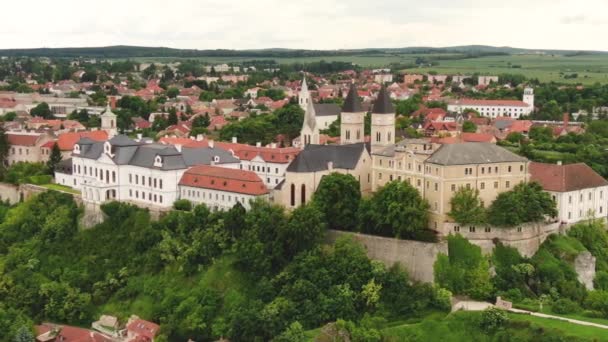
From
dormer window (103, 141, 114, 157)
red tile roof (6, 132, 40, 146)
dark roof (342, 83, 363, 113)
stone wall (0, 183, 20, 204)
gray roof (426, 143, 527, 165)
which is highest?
dark roof (342, 83, 363, 113)

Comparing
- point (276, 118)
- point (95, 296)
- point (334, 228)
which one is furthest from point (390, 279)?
point (276, 118)

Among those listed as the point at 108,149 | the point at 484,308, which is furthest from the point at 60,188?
the point at 484,308

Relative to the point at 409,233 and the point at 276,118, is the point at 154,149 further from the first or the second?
the point at 276,118

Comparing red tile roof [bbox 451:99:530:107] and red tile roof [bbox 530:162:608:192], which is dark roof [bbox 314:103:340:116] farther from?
red tile roof [bbox 530:162:608:192]

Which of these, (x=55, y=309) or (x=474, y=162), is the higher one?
(x=474, y=162)

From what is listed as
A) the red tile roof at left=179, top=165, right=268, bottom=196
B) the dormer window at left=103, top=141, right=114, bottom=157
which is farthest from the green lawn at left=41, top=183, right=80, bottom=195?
the red tile roof at left=179, top=165, right=268, bottom=196

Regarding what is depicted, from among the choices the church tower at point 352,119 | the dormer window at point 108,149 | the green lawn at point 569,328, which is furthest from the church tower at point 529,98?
the green lawn at point 569,328
